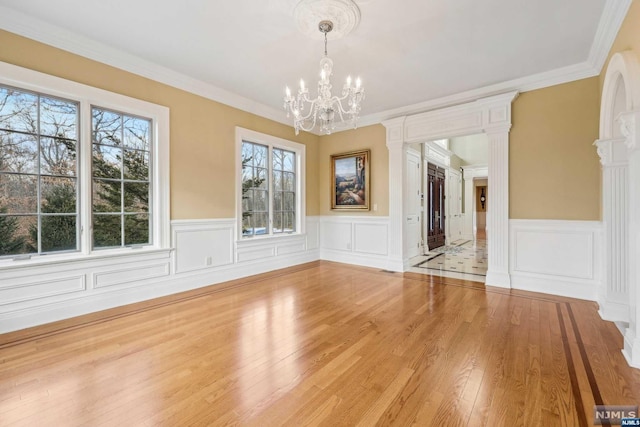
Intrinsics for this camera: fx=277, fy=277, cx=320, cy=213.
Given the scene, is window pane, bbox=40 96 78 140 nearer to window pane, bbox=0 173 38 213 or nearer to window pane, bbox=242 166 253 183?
window pane, bbox=0 173 38 213

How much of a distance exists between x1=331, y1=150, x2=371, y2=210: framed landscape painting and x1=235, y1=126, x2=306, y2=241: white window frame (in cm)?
73

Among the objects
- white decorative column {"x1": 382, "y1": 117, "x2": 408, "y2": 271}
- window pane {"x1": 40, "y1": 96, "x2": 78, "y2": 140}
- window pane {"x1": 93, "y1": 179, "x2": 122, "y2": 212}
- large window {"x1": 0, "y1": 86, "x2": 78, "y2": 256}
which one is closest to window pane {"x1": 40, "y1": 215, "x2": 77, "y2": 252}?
large window {"x1": 0, "y1": 86, "x2": 78, "y2": 256}

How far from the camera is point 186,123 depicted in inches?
163

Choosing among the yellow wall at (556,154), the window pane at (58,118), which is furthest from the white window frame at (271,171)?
the yellow wall at (556,154)

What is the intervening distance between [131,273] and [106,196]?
1.02m

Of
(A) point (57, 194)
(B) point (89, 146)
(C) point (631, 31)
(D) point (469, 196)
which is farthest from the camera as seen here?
(D) point (469, 196)

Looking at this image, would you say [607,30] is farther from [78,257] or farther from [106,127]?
[78,257]

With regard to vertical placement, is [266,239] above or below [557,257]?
above

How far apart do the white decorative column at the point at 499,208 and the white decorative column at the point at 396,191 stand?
1.48 m

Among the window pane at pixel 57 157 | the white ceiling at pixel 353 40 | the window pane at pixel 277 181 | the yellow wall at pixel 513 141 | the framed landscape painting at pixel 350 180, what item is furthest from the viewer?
the framed landscape painting at pixel 350 180

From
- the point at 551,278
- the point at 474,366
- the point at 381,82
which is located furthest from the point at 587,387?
the point at 381,82

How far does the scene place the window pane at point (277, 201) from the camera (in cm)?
560

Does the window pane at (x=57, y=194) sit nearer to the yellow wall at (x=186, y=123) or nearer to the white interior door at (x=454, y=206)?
the yellow wall at (x=186, y=123)

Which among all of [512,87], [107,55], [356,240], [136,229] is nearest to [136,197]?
[136,229]
